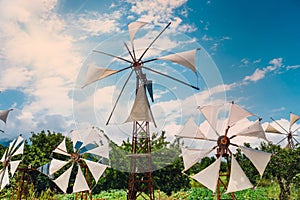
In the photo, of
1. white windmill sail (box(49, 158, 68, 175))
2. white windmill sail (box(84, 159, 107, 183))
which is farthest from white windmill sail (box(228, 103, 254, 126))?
white windmill sail (box(49, 158, 68, 175))

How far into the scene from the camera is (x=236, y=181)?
224 inches

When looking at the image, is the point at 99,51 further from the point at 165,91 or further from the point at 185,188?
the point at 185,188

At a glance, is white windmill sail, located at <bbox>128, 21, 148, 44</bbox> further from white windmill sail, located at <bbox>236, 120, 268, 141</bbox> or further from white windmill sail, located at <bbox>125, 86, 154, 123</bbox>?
white windmill sail, located at <bbox>236, 120, 268, 141</bbox>

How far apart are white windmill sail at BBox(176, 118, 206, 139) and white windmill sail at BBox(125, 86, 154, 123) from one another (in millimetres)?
689

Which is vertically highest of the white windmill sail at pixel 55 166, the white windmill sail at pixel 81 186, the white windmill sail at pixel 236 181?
the white windmill sail at pixel 55 166

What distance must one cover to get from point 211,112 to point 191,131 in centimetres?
52

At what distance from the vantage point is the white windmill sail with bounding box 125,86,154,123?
618 cm

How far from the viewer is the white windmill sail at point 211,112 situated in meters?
5.72

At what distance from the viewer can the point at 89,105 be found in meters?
6.01

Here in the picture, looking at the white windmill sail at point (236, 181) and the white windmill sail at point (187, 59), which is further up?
the white windmill sail at point (187, 59)

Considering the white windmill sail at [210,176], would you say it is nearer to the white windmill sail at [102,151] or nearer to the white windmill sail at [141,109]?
the white windmill sail at [141,109]

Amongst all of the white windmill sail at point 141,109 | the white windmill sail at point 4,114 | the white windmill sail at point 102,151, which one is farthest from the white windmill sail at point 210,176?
the white windmill sail at point 4,114

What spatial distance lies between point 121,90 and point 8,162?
13.9ft

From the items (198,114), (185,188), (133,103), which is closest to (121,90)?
(133,103)
